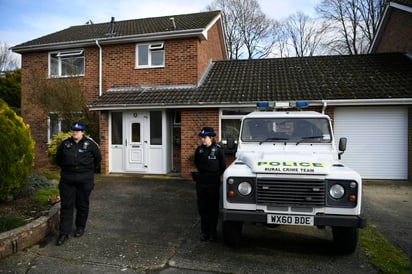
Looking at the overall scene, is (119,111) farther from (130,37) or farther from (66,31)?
(66,31)

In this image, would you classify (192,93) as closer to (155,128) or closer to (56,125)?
(155,128)

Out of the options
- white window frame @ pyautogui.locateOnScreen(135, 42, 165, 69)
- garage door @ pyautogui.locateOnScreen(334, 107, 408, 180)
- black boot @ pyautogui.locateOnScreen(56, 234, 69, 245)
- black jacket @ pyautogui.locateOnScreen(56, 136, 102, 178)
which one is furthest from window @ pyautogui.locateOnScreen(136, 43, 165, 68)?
black boot @ pyautogui.locateOnScreen(56, 234, 69, 245)

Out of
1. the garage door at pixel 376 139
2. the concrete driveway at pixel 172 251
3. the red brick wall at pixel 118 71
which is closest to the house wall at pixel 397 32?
the garage door at pixel 376 139

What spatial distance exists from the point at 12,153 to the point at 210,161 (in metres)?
3.62

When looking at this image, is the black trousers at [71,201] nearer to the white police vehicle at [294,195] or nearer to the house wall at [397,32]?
the white police vehicle at [294,195]

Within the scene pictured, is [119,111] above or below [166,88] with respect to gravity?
below

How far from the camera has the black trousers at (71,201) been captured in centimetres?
468

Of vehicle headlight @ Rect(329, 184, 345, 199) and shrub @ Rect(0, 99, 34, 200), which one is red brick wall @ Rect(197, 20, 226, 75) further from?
vehicle headlight @ Rect(329, 184, 345, 199)

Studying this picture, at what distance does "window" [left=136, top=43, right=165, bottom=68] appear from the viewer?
11695mm

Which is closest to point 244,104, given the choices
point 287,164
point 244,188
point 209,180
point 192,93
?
point 192,93

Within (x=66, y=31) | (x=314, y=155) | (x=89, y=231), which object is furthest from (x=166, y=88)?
(x=66, y=31)

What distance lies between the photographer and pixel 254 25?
31172 mm

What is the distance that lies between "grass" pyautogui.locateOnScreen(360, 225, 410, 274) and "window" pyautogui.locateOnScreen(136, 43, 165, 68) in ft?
29.6

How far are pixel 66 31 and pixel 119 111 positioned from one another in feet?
27.2
